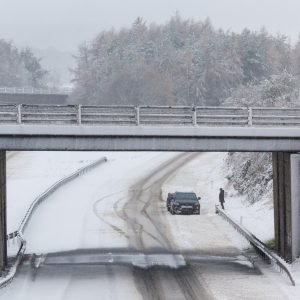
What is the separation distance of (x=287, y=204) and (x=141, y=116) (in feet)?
24.0

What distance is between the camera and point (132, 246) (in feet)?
120

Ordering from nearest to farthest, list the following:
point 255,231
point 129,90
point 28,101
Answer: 1. point 255,231
2. point 129,90
3. point 28,101

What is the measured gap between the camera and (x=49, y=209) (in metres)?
48.0

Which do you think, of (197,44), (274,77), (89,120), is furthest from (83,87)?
(89,120)

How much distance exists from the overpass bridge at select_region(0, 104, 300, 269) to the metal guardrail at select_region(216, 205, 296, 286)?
61cm

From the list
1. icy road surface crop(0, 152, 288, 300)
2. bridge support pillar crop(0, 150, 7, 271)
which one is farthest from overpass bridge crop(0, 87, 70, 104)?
bridge support pillar crop(0, 150, 7, 271)

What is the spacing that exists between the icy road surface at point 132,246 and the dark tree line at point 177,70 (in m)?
32.7

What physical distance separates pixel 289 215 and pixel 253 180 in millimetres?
20635

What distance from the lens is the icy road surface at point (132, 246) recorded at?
27608mm

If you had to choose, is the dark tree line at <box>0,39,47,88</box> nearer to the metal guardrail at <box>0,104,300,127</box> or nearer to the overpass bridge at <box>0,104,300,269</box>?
the metal guardrail at <box>0,104,300,127</box>

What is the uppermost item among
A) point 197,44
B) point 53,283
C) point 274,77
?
point 197,44

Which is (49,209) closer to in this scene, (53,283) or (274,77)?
(53,283)

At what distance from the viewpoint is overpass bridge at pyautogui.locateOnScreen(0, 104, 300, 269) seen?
2902cm

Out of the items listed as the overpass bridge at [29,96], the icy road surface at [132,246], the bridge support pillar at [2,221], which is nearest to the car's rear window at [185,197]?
the icy road surface at [132,246]
